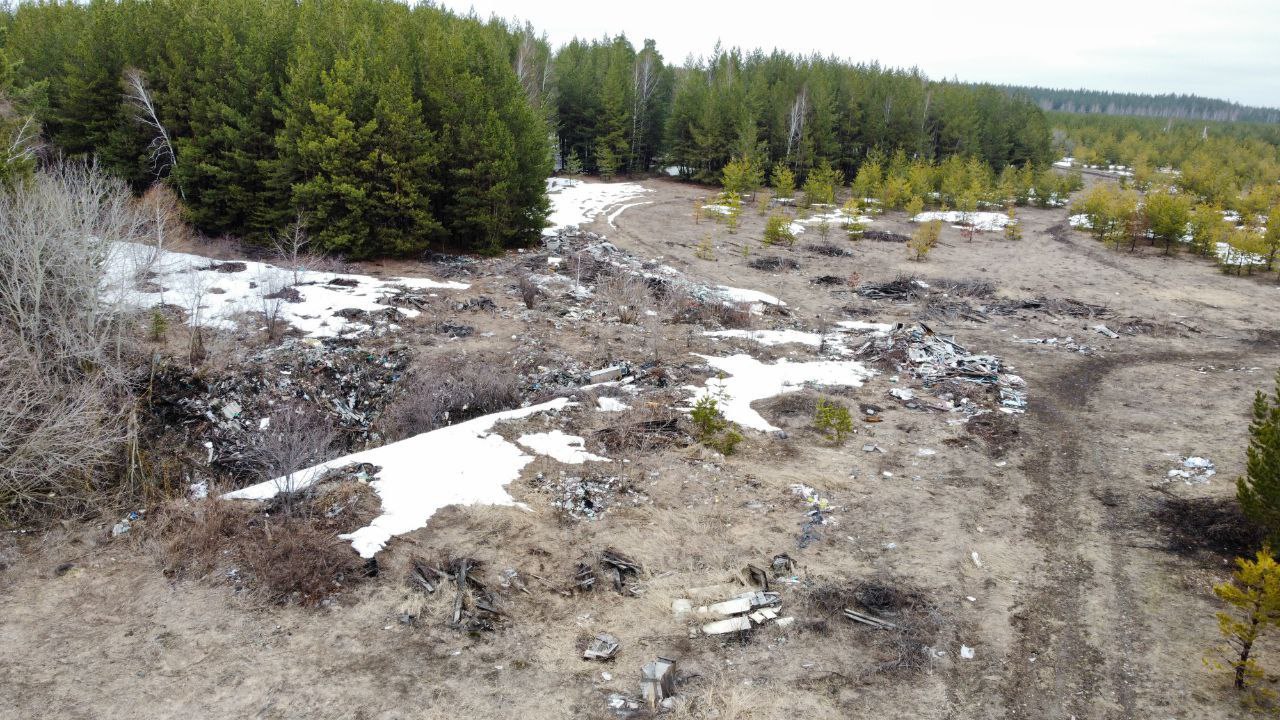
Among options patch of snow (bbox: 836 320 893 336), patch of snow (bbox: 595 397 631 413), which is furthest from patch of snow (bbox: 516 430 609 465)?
patch of snow (bbox: 836 320 893 336)

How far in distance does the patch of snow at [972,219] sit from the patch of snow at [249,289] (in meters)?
34.0

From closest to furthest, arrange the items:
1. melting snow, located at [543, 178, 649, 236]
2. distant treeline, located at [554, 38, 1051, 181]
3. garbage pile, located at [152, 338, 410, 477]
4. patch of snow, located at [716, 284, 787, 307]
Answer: garbage pile, located at [152, 338, 410, 477]
patch of snow, located at [716, 284, 787, 307]
melting snow, located at [543, 178, 649, 236]
distant treeline, located at [554, 38, 1051, 181]

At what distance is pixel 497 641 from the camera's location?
8047 millimetres

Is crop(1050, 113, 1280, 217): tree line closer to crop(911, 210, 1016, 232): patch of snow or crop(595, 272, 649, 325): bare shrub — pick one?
crop(911, 210, 1016, 232): patch of snow

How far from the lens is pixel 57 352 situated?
13930 millimetres

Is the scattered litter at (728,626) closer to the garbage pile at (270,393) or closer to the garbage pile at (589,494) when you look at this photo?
the garbage pile at (589,494)

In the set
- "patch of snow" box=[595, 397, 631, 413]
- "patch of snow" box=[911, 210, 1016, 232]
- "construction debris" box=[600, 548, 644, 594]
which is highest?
"patch of snow" box=[911, 210, 1016, 232]

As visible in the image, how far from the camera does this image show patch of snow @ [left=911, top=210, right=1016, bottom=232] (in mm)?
44397

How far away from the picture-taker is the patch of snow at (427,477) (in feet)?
33.3

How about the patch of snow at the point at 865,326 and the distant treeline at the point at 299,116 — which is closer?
the patch of snow at the point at 865,326

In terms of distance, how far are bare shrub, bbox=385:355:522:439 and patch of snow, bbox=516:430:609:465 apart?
2336 mm

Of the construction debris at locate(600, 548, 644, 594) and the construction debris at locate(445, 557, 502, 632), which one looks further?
the construction debris at locate(600, 548, 644, 594)

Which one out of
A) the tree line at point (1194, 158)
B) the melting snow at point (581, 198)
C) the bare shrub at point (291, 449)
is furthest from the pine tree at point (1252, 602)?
the tree line at point (1194, 158)

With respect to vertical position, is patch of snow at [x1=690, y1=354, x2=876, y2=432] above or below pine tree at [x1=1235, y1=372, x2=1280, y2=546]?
below
